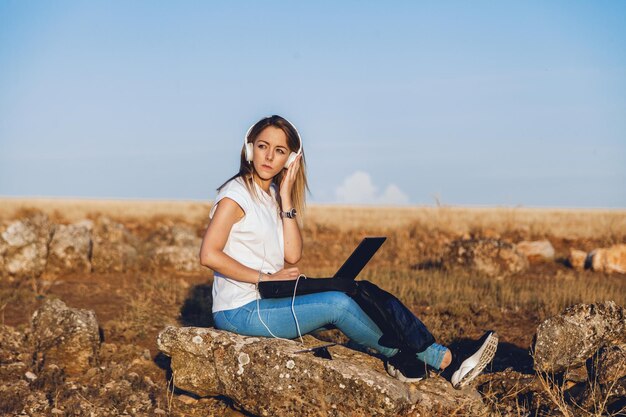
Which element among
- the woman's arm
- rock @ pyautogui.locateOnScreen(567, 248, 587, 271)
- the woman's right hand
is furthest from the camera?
rock @ pyautogui.locateOnScreen(567, 248, 587, 271)

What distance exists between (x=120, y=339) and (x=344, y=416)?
12.9 feet

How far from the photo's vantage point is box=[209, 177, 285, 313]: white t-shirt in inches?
217

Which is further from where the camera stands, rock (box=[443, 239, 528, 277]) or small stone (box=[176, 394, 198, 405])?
rock (box=[443, 239, 528, 277])

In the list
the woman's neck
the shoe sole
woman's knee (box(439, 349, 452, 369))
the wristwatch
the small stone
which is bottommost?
the small stone

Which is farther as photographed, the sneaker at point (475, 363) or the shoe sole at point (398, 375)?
the shoe sole at point (398, 375)

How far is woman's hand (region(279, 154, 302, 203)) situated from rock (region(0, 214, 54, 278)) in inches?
334

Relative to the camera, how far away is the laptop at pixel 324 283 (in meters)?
5.32

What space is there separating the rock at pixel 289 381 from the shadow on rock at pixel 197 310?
2811mm

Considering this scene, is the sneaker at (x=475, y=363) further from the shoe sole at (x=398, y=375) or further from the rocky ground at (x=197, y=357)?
the shoe sole at (x=398, y=375)

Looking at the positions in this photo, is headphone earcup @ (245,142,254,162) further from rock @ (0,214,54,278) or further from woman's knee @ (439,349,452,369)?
rock @ (0,214,54,278)

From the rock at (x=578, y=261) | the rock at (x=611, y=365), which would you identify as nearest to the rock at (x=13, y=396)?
the rock at (x=611, y=365)

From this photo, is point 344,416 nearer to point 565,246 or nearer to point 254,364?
point 254,364

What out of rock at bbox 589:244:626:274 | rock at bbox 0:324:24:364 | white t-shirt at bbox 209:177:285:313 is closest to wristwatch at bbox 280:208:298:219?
white t-shirt at bbox 209:177:285:313

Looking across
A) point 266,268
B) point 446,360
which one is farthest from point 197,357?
point 446,360
